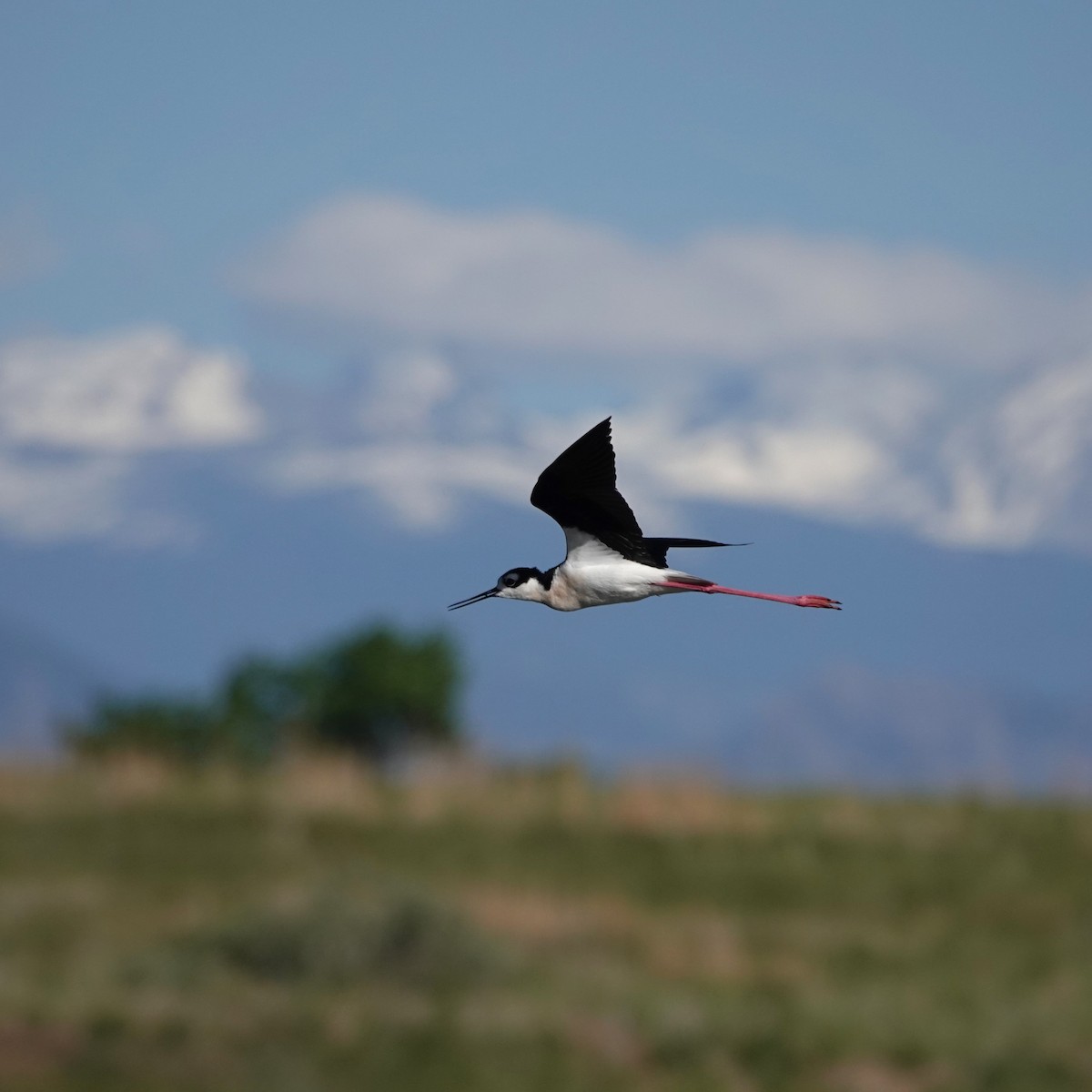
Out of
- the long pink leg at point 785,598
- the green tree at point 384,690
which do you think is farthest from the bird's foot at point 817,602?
the green tree at point 384,690

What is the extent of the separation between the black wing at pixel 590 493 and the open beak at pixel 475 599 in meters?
0.25

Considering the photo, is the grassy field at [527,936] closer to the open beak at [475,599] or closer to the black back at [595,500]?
the black back at [595,500]

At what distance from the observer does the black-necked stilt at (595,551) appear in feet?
9.80

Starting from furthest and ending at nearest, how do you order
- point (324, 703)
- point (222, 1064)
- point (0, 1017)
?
1. point (324, 703)
2. point (0, 1017)
3. point (222, 1064)

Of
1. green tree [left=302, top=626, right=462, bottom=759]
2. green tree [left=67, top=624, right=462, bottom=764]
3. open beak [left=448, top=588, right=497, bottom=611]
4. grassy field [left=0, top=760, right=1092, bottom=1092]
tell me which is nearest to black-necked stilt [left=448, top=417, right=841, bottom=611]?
open beak [left=448, top=588, right=497, bottom=611]

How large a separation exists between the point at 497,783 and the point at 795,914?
602 inches

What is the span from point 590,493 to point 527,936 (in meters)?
90.6

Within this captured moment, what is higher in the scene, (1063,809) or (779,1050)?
(1063,809)

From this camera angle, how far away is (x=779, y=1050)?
76.6 m

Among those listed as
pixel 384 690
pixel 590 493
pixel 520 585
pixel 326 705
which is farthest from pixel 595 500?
pixel 326 705

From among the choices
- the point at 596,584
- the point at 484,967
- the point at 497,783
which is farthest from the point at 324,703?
the point at 596,584

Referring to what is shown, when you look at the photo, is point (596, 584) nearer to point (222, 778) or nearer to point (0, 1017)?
point (0, 1017)

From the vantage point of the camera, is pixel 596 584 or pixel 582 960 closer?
pixel 596 584

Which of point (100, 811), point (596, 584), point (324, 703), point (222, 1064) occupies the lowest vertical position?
point (222, 1064)
